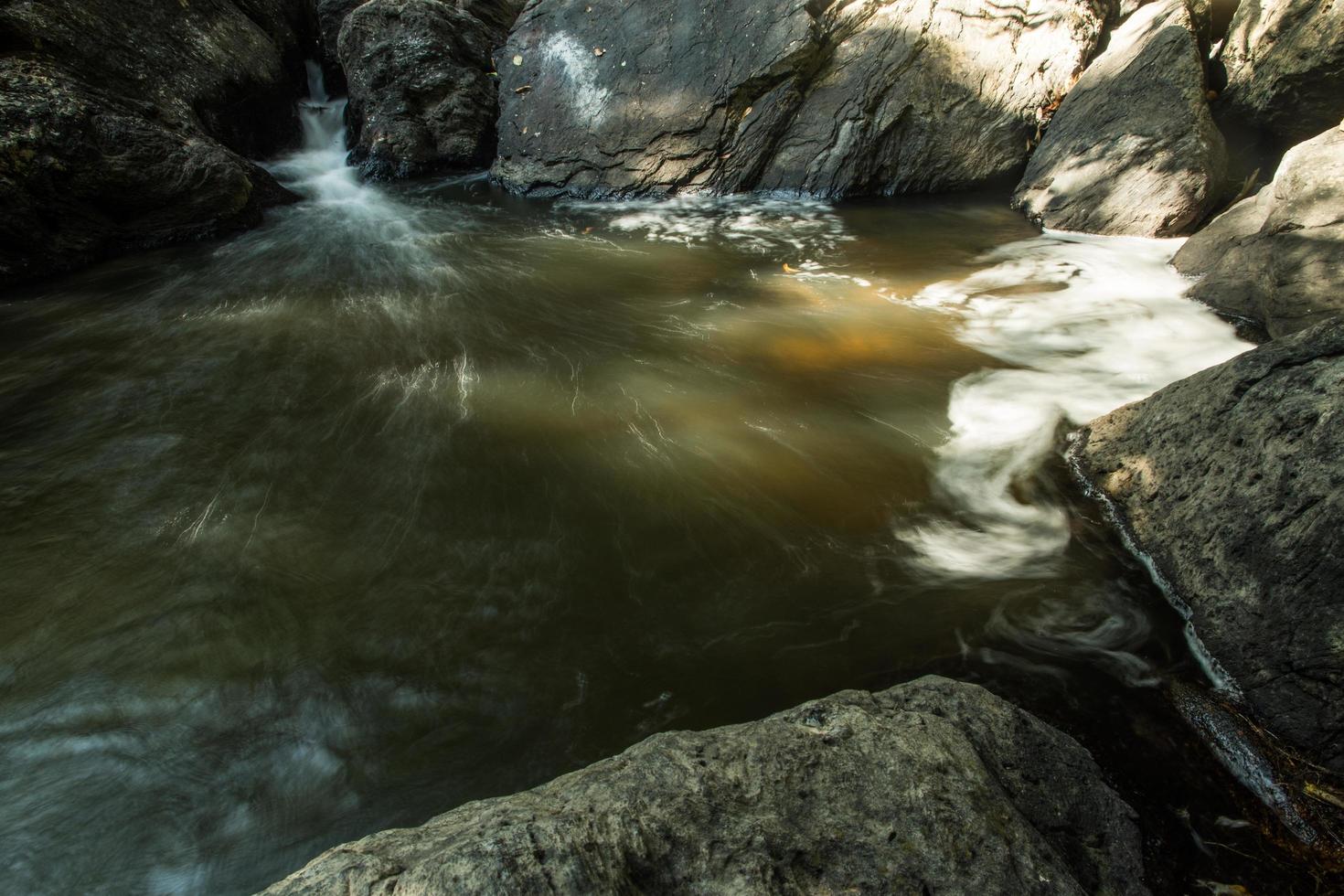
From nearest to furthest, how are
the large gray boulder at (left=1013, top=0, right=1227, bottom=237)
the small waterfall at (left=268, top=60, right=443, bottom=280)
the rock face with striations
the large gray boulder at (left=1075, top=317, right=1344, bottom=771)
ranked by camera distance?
the large gray boulder at (left=1075, top=317, right=1344, bottom=771), the rock face with striations, the large gray boulder at (left=1013, top=0, right=1227, bottom=237), the small waterfall at (left=268, top=60, right=443, bottom=280)

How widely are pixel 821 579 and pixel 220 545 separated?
281 cm

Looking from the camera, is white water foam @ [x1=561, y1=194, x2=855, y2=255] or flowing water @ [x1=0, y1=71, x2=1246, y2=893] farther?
white water foam @ [x1=561, y1=194, x2=855, y2=255]

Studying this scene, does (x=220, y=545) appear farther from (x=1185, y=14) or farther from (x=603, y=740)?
(x=1185, y=14)

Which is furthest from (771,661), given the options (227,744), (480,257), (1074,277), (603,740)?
(480,257)

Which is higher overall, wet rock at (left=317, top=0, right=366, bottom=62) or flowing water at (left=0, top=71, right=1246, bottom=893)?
wet rock at (left=317, top=0, right=366, bottom=62)

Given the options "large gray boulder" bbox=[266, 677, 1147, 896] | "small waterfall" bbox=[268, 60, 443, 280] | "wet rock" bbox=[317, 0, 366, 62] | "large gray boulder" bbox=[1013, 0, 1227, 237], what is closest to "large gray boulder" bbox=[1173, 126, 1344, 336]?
"large gray boulder" bbox=[1013, 0, 1227, 237]

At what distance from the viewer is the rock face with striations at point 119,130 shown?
5.82 metres

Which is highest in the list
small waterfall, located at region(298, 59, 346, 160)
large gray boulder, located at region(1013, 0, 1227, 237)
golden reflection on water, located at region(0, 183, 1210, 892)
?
large gray boulder, located at region(1013, 0, 1227, 237)

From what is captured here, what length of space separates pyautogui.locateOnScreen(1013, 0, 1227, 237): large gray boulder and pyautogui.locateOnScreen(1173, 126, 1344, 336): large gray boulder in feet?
3.35

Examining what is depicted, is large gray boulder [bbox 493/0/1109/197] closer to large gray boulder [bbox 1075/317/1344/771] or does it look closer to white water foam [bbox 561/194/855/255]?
white water foam [bbox 561/194/855/255]

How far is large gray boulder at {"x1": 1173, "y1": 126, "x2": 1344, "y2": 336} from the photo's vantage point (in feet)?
13.4

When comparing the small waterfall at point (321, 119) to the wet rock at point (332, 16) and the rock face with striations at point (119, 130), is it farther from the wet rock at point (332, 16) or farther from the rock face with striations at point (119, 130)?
the rock face with striations at point (119, 130)

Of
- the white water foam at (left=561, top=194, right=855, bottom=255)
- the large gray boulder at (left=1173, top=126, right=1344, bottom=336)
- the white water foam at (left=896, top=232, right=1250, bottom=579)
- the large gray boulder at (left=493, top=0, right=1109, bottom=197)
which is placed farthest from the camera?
the large gray boulder at (left=493, top=0, right=1109, bottom=197)

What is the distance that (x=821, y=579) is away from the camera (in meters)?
2.78
